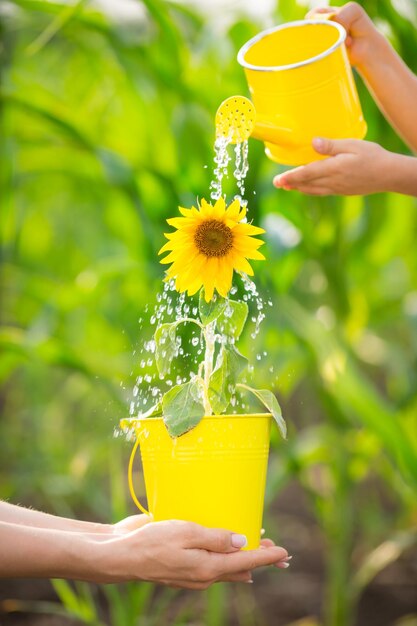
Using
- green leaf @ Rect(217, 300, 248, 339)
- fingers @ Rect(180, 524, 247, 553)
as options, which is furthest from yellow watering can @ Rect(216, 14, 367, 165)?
fingers @ Rect(180, 524, 247, 553)

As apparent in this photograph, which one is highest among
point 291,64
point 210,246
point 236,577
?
point 291,64

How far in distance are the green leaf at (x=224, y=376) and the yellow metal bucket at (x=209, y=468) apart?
0.03 m

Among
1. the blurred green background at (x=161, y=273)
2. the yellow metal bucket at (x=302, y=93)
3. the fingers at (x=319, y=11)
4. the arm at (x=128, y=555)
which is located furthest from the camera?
the blurred green background at (x=161, y=273)

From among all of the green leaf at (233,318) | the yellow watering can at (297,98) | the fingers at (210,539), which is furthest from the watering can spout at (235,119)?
the fingers at (210,539)

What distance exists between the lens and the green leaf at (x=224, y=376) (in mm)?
561

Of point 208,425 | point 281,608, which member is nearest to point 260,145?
point 208,425

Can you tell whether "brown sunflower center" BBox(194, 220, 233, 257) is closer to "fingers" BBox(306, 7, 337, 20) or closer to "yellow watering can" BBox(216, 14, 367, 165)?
"yellow watering can" BBox(216, 14, 367, 165)

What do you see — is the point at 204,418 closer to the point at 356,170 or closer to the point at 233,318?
the point at 233,318

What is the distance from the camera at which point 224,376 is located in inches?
22.1

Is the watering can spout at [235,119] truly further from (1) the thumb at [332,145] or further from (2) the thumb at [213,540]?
(2) the thumb at [213,540]

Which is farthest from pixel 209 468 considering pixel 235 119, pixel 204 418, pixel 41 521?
pixel 235 119

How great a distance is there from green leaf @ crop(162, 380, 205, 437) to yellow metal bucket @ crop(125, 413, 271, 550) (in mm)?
12

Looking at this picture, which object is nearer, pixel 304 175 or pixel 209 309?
pixel 209 309

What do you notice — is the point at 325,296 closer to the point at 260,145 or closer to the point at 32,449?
the point at 260,145
